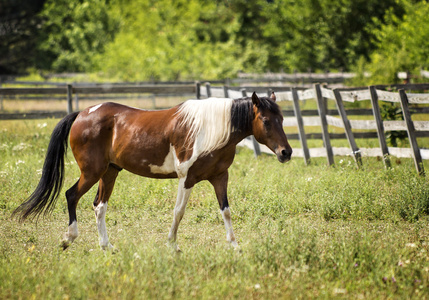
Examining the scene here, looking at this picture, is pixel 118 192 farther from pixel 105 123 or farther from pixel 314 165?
pixel 314 165

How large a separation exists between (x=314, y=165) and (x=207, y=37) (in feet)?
101

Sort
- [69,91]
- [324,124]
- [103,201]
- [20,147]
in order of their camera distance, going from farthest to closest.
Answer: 1. [69,91]
2. [20,147]
3. [324,124]
4. [103,201]

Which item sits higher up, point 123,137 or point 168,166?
point 123,137

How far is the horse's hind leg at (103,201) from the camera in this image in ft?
19.0

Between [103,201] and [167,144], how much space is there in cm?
111

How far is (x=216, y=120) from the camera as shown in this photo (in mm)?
5484

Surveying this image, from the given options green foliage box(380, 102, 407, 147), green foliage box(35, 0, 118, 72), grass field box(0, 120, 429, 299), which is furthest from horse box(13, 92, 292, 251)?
green foliage box(35, 0, 118, 72)

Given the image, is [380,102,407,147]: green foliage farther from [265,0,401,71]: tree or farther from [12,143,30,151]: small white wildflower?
[265,0,401,71]: tree

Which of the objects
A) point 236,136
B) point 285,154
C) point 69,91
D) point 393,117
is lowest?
point 393,117

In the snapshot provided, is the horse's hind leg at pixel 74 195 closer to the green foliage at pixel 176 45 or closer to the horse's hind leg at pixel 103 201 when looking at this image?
the horse's hind leg at pixel 103 201

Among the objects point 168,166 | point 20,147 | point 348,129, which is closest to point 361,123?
point 348,129

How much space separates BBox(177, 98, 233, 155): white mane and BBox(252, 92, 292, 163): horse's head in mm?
344

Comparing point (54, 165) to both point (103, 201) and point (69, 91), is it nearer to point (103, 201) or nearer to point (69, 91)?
point (103, 201)

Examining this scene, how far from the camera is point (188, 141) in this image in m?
5.47
